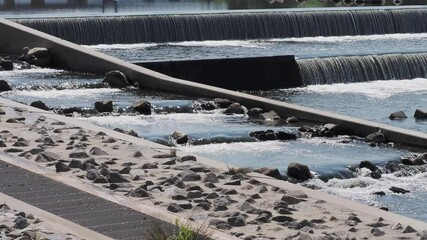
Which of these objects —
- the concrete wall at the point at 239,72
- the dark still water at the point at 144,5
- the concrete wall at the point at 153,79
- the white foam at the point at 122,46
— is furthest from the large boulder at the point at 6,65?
the dark still water at the point at 144,5

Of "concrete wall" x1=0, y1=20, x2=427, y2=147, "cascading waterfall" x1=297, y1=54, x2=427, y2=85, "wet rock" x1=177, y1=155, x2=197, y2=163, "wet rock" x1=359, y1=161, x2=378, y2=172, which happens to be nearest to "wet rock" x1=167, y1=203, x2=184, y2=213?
"wet rock" x1=177, y1=155, x2=197, y2=163

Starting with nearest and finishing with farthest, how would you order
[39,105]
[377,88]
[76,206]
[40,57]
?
[76,206], [39,105], [40,57], [377,88]

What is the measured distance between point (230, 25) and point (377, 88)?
5.81m

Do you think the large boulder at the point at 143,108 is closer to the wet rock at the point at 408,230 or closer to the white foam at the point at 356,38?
the wet rock at the point at 408,230

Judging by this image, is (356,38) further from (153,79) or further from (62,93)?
(62,93)

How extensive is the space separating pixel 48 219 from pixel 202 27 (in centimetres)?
1986

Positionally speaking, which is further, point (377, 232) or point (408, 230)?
point (408, 230)

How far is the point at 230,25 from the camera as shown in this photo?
98.7 ft

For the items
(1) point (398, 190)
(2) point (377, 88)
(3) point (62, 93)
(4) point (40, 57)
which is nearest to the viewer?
(1) point (398, 190)

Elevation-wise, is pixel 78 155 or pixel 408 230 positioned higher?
pixel 408 230

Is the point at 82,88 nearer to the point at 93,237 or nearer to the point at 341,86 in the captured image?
the point at 341,86

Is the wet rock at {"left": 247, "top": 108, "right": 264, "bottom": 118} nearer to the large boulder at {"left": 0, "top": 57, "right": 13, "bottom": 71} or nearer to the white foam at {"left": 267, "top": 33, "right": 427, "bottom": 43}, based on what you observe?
the large boulder at {"left": 0, "top": 57, "right": 13, "bottom": 71}

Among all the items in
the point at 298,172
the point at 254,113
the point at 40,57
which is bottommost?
the point at 40,57

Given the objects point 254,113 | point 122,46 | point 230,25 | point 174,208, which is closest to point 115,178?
point 174,208
